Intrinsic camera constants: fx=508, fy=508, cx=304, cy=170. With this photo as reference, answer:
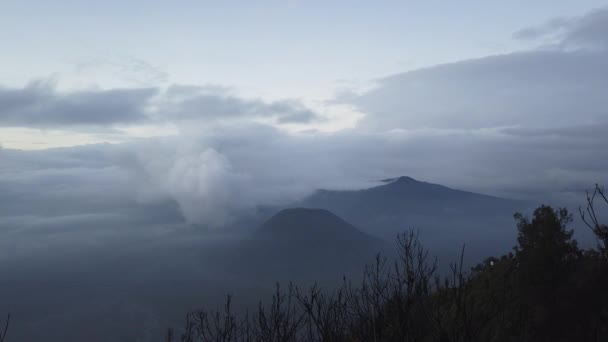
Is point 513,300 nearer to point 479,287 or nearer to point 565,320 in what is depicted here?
point 565,320

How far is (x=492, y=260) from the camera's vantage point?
80938 mm

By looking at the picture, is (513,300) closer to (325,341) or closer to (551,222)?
(551,222)

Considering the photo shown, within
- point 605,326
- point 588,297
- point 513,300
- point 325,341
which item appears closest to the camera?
point 325,341

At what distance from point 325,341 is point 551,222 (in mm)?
43660

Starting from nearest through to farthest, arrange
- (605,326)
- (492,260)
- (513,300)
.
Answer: (605,326) < (513,300) < (492,260)

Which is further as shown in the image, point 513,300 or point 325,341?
point 513,300

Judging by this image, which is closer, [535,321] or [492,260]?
[535,321]

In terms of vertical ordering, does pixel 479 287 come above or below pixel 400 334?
below

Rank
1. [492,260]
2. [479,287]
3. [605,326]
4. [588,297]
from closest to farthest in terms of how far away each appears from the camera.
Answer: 1. [605,326]
2. [588,297]
3. [479,287]
4. [492,260]

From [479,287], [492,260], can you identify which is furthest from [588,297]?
[492,260]

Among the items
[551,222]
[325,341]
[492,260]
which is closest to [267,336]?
[325,341]

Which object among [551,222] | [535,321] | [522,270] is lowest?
[535,321]

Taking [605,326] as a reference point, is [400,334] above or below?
above

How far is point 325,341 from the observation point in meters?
20.1
